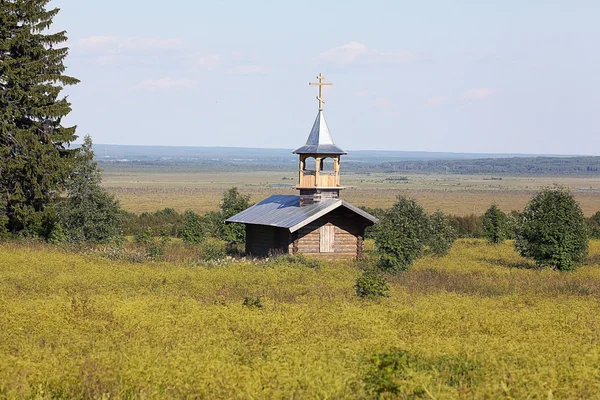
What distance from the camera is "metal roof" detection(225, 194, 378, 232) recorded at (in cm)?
3098

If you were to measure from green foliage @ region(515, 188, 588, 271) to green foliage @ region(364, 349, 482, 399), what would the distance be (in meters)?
18.9

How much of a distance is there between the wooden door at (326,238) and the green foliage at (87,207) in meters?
8.79

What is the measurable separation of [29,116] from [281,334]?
931 inches

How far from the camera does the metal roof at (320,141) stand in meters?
33.3

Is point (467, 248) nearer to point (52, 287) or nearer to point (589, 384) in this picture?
point (52, 287)

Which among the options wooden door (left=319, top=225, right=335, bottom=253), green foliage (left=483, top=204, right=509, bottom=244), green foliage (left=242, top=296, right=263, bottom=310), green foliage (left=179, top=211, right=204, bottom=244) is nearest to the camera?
green foliage (left=242, top=296, right=263, bottom=310)

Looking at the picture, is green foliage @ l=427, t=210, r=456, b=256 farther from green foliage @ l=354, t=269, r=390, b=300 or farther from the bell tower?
green foliage @ l=354, t=269, r=390, b=300

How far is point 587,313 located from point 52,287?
12.8 metres

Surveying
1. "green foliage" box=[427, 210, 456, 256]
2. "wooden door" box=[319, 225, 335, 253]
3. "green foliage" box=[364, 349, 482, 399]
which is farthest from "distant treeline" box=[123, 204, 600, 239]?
"green foliage" box=[364, 349, 482, 399]

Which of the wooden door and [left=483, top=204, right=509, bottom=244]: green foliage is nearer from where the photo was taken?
the wooden door

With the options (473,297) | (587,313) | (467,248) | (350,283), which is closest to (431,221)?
(467,248)

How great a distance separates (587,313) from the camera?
17719mm

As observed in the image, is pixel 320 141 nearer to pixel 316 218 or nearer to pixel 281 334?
pixel 316 218

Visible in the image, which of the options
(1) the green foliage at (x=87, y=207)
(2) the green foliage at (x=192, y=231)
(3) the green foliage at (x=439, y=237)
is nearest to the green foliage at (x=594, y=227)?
(3) the green foliage at (x=439, y=237)
